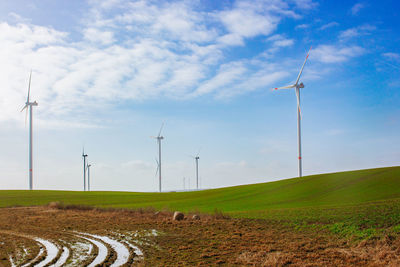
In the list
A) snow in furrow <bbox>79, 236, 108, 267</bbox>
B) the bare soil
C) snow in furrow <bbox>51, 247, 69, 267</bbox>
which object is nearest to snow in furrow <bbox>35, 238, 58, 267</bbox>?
snow in furrow <bbox>51, 247, 69, 267</bbox>

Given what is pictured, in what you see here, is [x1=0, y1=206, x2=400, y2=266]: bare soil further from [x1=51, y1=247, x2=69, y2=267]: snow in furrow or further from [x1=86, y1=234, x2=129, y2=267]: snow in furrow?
[x1=51, y1=247, x2=69, y2=267]: snow in furrow

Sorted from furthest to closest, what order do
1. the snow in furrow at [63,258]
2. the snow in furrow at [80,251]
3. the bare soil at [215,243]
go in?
the snow in furrow at [80,251] < the bare soil at [215,243] < the snow in furrow at [63,258]

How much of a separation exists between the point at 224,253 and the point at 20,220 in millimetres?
20661

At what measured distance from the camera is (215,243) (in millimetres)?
17328

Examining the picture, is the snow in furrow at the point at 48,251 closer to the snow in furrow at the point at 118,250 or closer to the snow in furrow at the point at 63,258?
the snow in furrow at the point at 63,258

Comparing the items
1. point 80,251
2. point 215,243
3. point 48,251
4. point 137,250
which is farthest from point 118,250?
point 215,243

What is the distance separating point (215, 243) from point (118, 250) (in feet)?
15.1

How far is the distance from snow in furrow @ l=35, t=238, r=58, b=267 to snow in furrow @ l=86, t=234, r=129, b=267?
2.57 meters

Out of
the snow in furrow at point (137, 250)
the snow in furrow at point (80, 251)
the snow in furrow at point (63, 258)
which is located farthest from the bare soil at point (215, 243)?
the snow in furrow at point (63, 258)

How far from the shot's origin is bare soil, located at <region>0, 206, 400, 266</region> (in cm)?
1410

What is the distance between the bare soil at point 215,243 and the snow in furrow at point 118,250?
0.26 metres

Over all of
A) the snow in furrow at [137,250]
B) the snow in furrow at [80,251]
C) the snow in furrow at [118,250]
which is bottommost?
the snow in furrow at [137,250]

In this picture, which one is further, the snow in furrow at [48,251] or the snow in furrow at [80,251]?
the snow in furrow at [80,251]

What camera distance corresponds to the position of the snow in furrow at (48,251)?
13982 mm
